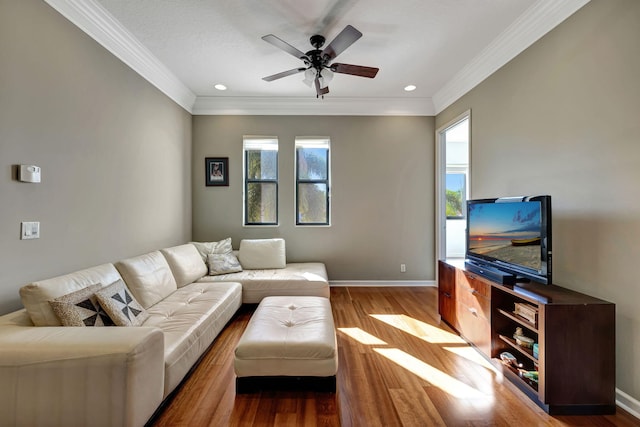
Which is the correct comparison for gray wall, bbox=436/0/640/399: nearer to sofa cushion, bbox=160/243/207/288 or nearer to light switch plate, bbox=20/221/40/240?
sofa cushion, bbox=160/243/207/288

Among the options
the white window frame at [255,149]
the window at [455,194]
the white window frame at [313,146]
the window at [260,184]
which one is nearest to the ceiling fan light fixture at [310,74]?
the white window frame at [313,146]

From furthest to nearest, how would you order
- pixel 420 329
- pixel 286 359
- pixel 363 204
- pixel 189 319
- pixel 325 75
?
pixel 363 204 < pixel 420 329 < pixel 325 75 < pixel 189 319 < pixel 286 359

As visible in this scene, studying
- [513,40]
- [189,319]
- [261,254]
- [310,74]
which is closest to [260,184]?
[261,254]

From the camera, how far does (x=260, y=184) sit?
4.37 meters

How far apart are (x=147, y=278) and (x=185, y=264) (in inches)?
27.1

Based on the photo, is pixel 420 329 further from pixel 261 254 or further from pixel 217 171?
pixel 217 171

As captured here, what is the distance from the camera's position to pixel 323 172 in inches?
173

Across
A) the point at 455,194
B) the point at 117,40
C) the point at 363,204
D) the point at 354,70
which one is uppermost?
the point at 117,40

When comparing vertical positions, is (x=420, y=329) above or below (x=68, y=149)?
below

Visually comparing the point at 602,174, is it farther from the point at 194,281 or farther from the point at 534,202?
the point at 194,281

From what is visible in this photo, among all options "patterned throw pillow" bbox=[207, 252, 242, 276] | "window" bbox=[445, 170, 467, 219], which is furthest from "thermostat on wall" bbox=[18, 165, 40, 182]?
"window" bbox=[445, 170, 467, 219]

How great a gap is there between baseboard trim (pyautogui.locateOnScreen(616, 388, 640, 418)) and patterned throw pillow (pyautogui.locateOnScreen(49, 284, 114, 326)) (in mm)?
3271

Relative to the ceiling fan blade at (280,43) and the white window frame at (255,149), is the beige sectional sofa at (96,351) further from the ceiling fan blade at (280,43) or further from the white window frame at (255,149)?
the ceiling fan blade at (280,43)

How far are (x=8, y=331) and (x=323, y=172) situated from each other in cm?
368
